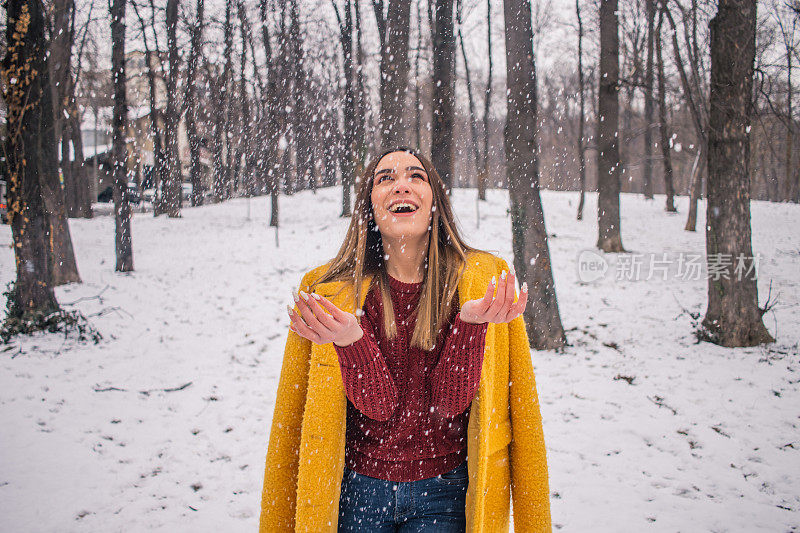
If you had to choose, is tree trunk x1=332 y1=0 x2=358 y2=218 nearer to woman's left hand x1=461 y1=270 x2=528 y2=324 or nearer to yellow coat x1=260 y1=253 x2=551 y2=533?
yellow coat x1=260 y1=253 x2=551 y2=533

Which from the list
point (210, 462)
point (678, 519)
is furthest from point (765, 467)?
point (210, 462)

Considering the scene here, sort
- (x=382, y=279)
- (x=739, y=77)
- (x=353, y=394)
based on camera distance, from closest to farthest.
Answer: (x=353, y=394) → (x=382, y=279) → (x=739, y=77)

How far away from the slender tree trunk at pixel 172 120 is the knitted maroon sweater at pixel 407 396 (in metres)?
17.9

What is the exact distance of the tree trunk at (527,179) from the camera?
600 centimetres

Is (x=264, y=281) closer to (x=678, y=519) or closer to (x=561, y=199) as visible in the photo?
(x=678, y=519)

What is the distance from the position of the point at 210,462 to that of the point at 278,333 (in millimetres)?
3413

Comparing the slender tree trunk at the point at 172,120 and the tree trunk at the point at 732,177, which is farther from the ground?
the slender tree trunk at the point at 172,120

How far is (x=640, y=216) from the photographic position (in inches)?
752

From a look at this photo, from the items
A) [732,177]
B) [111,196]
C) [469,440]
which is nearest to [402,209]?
[469,440]

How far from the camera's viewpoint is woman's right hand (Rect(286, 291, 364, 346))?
122 centimetres

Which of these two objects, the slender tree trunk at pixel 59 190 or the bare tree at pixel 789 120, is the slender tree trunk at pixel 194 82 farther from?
the bare tree at pixel 789 120

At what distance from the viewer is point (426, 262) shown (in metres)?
1.80

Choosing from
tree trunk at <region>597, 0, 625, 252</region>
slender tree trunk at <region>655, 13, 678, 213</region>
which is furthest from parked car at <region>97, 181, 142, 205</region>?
slender tree trunk at <region>655, 13, 678, 213</region>

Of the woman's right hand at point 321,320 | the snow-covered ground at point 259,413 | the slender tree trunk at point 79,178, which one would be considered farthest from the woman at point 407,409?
the slender tree trunk at point 79,178
